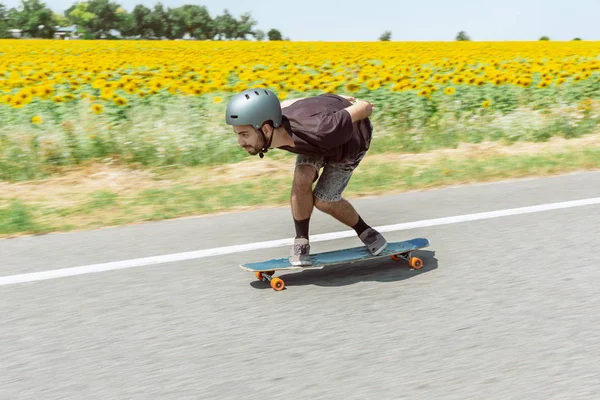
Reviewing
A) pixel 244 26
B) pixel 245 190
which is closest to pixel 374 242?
pixel 245 190

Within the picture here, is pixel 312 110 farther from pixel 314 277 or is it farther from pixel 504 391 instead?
pixel 504 391

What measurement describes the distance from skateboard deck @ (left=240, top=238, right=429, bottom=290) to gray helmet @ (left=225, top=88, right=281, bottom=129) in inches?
35.9

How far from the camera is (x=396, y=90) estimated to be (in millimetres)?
10133

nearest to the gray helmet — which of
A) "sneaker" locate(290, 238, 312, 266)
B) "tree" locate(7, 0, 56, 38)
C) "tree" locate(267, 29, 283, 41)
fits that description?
"sneaker" locate(290, 238, 312, 266)

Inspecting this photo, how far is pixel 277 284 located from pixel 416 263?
2.96 ft

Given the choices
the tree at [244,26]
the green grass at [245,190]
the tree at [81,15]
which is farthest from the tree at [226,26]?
the green grass at [245,190]

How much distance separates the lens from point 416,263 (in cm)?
445

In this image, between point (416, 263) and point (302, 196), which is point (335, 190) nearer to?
point (302, 196)

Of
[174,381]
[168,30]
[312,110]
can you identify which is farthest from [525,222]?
[168,30]

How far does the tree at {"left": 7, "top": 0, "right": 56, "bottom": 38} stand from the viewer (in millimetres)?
69625

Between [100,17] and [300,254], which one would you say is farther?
[100,17]

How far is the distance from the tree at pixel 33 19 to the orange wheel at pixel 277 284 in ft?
217

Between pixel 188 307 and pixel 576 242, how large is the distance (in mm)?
2653

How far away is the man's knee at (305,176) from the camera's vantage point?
416cm
